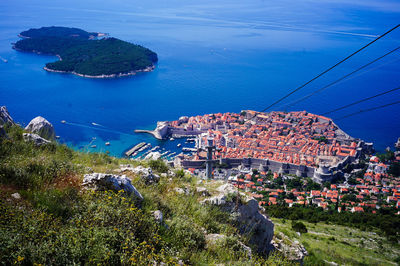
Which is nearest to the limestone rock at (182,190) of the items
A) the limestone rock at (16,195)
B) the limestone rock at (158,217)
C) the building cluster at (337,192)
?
the limestone rock at (158,217)

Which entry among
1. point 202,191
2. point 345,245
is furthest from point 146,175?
point 345,245

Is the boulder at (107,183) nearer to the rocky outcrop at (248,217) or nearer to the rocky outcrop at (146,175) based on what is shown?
the rocky outcrop at (146,175)

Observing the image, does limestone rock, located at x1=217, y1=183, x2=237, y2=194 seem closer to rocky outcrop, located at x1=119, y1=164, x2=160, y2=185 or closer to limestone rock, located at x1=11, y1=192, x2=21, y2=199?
rocky outcrop, located at x1=119, y1=164, x2=160, y2=185

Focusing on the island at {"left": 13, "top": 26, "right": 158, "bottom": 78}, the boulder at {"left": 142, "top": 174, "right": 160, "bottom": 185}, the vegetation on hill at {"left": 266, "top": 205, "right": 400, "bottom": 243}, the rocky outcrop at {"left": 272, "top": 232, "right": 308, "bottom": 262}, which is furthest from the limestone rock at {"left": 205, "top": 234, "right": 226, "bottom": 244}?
the island at {"left": 13, "top": 26, "right": 158, "bottom": 78}

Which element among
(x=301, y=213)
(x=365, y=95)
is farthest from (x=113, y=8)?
(x=301, y=213)

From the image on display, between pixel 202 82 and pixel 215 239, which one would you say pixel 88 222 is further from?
pixel 202 82

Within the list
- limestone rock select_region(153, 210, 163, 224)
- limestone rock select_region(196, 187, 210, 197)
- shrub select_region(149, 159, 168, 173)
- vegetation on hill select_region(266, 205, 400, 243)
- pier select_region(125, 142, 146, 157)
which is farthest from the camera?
pier select_region(125, 142, 146, 157)
